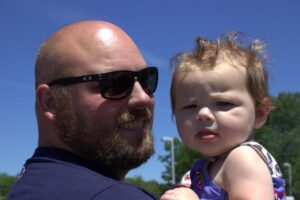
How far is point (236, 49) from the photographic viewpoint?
321 centimetres

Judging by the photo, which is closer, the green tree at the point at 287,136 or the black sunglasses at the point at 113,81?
the black sunglasses at the point at 113,81

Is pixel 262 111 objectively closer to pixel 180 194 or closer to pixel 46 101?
pixel 180 194

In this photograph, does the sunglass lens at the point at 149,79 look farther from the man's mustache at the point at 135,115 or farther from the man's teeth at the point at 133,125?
the man's teeth at the point at 133,125

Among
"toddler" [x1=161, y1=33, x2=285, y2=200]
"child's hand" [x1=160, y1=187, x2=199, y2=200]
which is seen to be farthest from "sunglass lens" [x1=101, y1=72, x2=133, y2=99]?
"child's hand" [x1=160, y1=187, x2=199, y2=200]

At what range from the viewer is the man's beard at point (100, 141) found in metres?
3.38

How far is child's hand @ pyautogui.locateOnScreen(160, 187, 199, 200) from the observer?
2.84 meters

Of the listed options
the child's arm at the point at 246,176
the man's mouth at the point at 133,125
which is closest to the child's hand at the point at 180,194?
the child's arm at the point at 246,176

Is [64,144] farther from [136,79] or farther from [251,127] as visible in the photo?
[251,127]

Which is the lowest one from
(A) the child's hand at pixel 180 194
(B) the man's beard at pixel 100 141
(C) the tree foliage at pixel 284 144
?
(C) the tree foliage at pixel 284 144

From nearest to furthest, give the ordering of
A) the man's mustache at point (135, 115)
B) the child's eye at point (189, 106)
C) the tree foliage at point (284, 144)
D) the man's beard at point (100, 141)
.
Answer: the child's eye at point (189, 106), the man's beard at point (100, 141), the man's mustache at point (135, 115), the tree foliage at point (284, 144)

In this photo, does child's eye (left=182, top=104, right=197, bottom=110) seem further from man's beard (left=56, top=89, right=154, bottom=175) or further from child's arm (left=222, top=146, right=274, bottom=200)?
man's beard (left=56, top=89, right=154, bottom=175)

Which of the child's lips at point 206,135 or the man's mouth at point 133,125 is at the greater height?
the man's mouth at point 133,125

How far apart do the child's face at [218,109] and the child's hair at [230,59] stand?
0.04m

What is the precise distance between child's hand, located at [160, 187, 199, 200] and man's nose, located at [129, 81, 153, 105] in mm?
839
